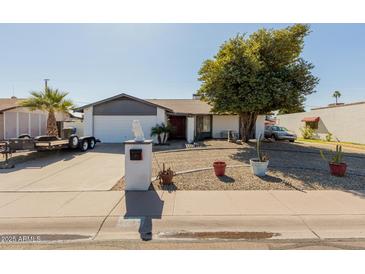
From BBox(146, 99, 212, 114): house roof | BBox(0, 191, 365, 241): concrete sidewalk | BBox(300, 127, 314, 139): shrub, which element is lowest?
BBox(0, 191, 365, 241): concrete sidewalk

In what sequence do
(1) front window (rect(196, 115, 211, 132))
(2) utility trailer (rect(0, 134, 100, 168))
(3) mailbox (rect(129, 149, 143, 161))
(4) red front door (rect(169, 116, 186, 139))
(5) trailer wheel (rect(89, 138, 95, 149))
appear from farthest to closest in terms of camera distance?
(4) red front door (rect(169, 116, 186, 139))
(1) front window (rect(196, 115, 211, 132))
(5) trailer wheel (rect(89, 138, 95, 149))
(2) utility trailer (rect(0, 134, 100, 168))
(3) mailbox (rect(129, 149, 143, 161))

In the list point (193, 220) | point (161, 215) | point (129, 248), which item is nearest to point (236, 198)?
point (193, 220)

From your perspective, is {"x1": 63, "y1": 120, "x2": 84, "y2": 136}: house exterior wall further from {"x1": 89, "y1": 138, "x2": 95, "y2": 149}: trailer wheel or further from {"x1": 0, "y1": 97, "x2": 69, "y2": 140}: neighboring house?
{"x1": 89, "y1": 138, "x2": 95, "y2": 149}: trailer wheel

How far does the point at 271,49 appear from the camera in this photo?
12.4m

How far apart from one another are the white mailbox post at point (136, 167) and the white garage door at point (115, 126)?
1157cm

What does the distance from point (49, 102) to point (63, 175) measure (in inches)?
409

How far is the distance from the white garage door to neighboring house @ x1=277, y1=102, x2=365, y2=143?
19.0m

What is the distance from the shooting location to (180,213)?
470 centimetres

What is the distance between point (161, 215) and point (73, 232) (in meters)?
1.67

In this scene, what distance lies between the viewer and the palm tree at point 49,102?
51.3ft

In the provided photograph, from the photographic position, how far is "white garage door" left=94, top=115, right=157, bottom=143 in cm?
1770

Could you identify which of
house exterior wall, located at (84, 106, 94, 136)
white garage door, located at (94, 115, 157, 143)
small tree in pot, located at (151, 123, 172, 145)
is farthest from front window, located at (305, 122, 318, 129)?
house exterior wall, located at (84, 106, 94, 136)

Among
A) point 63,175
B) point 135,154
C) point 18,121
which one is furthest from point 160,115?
point 135,154

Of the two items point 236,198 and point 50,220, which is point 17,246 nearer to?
point 50,220
